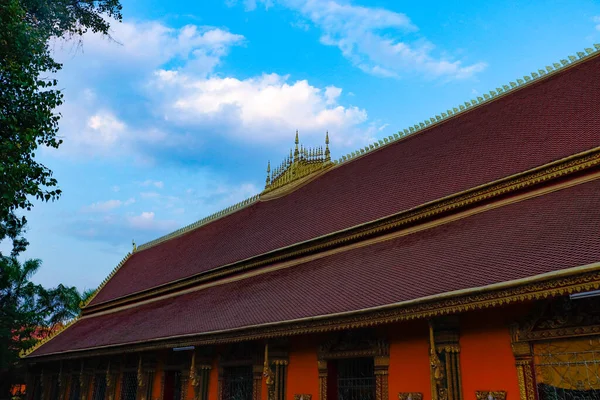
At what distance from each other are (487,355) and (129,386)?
37.8 ft

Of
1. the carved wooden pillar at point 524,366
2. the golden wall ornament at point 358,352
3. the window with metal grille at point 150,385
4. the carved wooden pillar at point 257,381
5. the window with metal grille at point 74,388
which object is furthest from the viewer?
the window with metal grille at point 74,388

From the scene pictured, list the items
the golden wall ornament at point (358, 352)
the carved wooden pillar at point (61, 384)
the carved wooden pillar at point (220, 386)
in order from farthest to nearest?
the carved wooden pillar at point (61, 384), the carved wooden pillar at point (220, 386), the golden wall ornament at point (358, 352)

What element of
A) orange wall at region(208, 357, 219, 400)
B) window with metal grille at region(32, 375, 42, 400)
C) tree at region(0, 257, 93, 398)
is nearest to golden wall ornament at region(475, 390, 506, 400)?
orange wall at region(208, 357, 219, 400)

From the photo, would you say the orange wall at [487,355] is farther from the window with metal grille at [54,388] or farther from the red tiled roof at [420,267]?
the window with metal grille at [54,388]

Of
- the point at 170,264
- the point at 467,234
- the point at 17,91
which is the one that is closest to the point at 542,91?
the point at 467,234

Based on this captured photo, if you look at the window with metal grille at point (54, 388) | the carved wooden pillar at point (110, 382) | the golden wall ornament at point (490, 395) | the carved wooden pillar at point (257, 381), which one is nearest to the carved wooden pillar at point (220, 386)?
the carved wooden pillar at point (257, 381)

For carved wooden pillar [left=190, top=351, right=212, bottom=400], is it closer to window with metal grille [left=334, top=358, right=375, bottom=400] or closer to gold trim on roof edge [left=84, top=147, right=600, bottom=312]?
gold trim on roof edge [left=84, top=147, right=600, bottom=312]

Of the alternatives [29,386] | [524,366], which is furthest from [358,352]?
[29,386]

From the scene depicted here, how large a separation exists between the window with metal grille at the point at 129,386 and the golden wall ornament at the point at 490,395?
10898mm

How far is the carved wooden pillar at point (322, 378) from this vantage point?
9703mm

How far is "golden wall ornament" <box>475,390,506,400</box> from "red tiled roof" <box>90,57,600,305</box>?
13.7 ft

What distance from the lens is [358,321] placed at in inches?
328

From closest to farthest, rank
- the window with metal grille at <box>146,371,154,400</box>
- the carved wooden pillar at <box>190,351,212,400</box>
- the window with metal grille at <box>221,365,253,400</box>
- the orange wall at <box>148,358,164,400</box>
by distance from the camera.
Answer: the window with metal grille at <box>221,365,253,400</box>
the carved wooden pillar at <box>190,351,212,400</box>
the orange wall at <box>148,358,164,400</box>
the window with metal grille at <box>146,371,154,400</box>

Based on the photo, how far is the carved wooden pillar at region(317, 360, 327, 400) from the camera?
970cm
